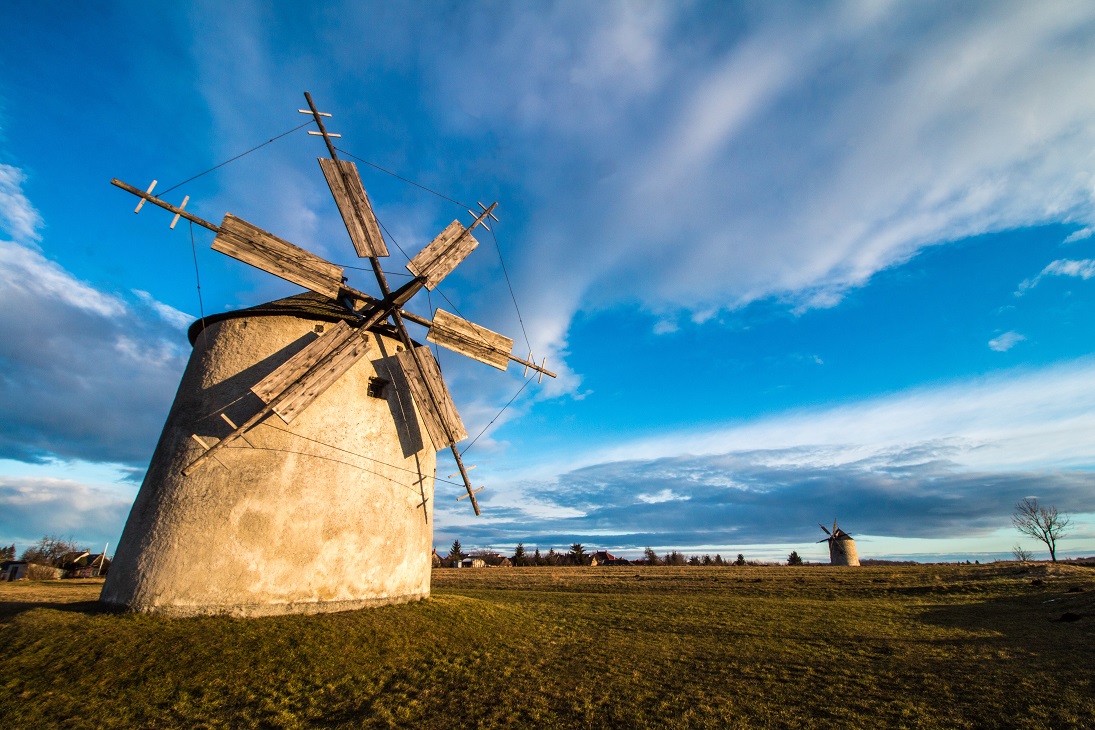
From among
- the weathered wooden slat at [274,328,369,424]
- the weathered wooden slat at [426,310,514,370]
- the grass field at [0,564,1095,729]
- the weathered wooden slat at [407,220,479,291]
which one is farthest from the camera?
the weathered wooden slat at [426,310,514,370]

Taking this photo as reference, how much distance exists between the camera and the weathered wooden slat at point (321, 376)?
9805 millimetres

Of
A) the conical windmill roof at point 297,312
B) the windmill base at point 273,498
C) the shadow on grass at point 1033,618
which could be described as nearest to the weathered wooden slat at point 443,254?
the conical windmill roof at point 297,312

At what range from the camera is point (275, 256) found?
1080cm

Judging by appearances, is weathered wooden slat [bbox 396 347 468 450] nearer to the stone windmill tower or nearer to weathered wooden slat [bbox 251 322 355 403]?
the stone windmill tower

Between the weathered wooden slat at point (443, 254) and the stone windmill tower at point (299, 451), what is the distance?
0.04 metres

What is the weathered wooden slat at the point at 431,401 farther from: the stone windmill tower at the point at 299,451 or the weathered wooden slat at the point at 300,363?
the weathered wooden slat at the point at 300,363

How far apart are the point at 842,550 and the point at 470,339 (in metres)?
59.6

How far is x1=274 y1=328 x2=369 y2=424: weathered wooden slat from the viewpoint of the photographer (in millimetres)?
9805

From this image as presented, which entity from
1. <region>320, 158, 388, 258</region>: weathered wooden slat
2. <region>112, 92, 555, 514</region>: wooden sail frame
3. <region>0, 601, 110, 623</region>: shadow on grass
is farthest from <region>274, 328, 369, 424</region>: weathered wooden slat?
<region>0, 601, 110, 623</region>: shadow on grass

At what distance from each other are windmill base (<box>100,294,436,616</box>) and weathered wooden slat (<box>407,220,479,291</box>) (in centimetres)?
214

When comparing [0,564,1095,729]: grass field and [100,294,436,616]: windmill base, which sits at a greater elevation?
[100,294,436,616]: windmill base

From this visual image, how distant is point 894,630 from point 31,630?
60.6ft

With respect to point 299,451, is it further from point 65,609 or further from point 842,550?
point 842,550

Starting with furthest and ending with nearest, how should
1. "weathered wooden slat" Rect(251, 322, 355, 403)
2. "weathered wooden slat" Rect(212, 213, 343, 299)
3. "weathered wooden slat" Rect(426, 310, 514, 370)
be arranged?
"weathered wooden slat" Rect(426, 310, 514, 370) → "weathered wooden slat" Rect(212, 213, 343, 299) → "weathered wooden slat" Rect(251, 322, 355, 403)
